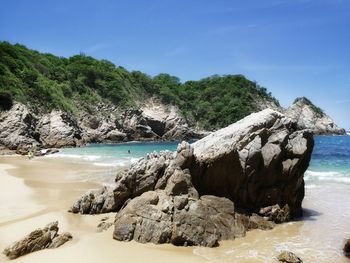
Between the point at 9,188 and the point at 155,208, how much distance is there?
38.5ft

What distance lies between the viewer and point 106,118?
77.4m

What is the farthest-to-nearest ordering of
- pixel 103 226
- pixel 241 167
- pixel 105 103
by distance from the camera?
1. pixel 105 103
2. pixel 241 167
3. pixel 103 226

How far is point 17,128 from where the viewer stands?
50.2 m

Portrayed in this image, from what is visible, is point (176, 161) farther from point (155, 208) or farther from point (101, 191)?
point (101, 191)

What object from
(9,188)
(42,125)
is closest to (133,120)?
(42,125)

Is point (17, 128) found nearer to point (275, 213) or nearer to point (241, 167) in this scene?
point (241, 167)

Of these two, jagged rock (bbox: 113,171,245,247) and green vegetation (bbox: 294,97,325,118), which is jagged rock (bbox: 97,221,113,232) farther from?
green vegetation (bbox: 294,97,325,118)

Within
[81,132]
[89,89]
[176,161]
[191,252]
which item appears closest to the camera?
[191,252]

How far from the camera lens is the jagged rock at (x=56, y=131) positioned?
56438mm

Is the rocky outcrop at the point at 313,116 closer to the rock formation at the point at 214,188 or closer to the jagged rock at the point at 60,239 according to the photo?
the rock formation at the point at 214,188

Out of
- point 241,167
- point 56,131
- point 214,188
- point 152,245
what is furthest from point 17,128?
point 152,245

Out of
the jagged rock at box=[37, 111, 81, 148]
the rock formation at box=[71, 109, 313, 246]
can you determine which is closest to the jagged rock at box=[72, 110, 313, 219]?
the rock formation at box=[71, 109, 313, 246]

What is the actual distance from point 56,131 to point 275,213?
4988cm

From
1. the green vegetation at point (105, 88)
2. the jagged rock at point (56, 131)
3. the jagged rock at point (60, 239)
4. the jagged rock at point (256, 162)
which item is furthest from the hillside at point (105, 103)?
the jagged rock at point (60, 239)
